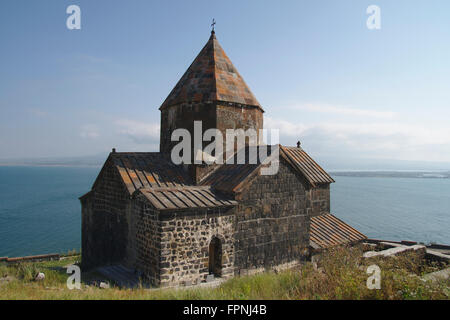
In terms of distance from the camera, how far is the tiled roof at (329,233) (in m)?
11.2

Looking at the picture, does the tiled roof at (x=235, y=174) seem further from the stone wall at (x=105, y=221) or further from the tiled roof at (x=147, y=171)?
the stone wall at (x=105, y=221)

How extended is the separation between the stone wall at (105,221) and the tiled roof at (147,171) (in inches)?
21.1

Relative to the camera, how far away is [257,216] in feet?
30.8

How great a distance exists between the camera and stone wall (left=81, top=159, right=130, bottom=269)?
982 cm

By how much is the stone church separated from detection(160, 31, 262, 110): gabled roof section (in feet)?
0.14

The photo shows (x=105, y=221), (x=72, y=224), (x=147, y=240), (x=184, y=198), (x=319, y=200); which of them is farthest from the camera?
(x=72, y=224)

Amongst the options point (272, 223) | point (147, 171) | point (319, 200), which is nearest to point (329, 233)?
point (319, 200)

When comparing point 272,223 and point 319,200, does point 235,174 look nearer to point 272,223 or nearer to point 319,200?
point 272,223

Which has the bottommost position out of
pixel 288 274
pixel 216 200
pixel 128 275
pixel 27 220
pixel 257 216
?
pixel 27 220

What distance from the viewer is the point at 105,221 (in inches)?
422

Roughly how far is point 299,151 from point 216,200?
7376 mm

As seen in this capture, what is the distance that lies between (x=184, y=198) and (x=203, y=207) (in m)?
0.61
